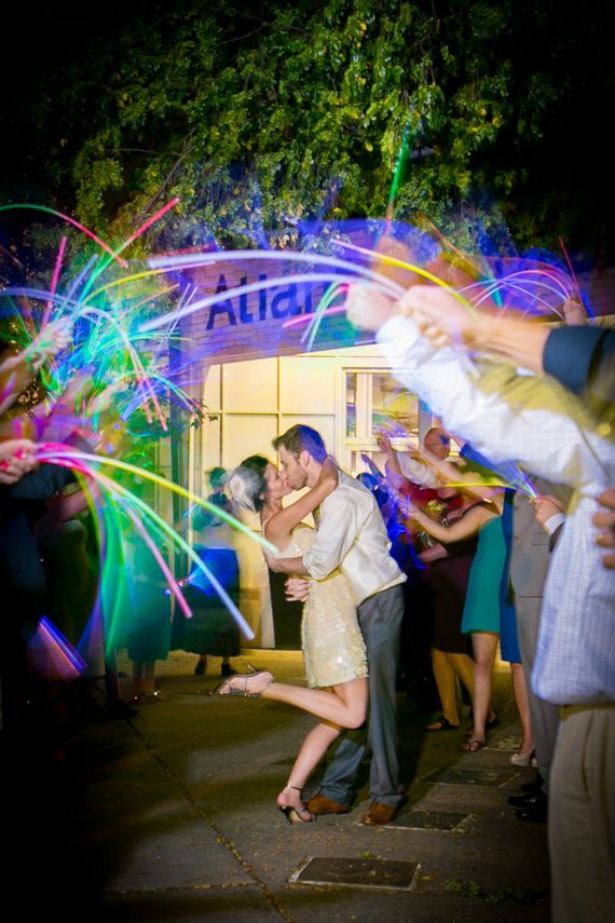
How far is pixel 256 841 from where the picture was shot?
217 inches

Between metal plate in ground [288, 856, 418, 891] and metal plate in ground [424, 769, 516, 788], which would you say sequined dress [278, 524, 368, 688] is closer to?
metal plate in ground [288, 856, 418, 891]

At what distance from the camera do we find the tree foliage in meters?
8.55

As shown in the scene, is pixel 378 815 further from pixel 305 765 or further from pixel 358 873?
pixel 358 873

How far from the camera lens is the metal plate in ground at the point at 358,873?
4.91m

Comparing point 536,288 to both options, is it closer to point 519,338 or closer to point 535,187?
point 535,187

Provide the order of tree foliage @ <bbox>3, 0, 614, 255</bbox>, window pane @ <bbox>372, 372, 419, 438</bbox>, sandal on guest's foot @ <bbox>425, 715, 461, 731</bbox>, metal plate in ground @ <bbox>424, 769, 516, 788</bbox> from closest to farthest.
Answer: metal plate in ground @ <bbox>424, 769, 516, 788</bbox>
sandal on guest's foot @ <bbox>425, 715, 461, 731</bbox>
tree foliage @ <bbox>3, 0, 614, 255</bbox>
window pane @ <bbox>372, 372, 419, 438</bbox>

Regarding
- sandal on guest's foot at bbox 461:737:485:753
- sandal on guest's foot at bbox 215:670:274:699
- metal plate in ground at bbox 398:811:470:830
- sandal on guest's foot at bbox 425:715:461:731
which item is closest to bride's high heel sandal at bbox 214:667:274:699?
sandal on guest's foot at bbox 215:670:274:699

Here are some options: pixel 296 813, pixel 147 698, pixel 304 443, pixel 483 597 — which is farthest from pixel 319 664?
pixel 147 698

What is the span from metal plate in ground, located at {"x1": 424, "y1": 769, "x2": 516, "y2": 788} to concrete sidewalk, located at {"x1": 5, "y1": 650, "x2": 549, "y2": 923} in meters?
0.01

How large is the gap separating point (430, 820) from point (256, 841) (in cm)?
101

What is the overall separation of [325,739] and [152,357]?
865 cm

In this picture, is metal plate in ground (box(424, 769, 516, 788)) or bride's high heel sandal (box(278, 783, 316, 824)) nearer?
bride's high heel sandal (box(278, 783, 316, 824))

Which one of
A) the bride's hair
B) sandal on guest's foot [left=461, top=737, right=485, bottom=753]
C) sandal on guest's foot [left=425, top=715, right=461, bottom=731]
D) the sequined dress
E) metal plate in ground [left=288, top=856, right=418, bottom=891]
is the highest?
the bride's hair

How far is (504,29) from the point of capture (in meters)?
8.46
